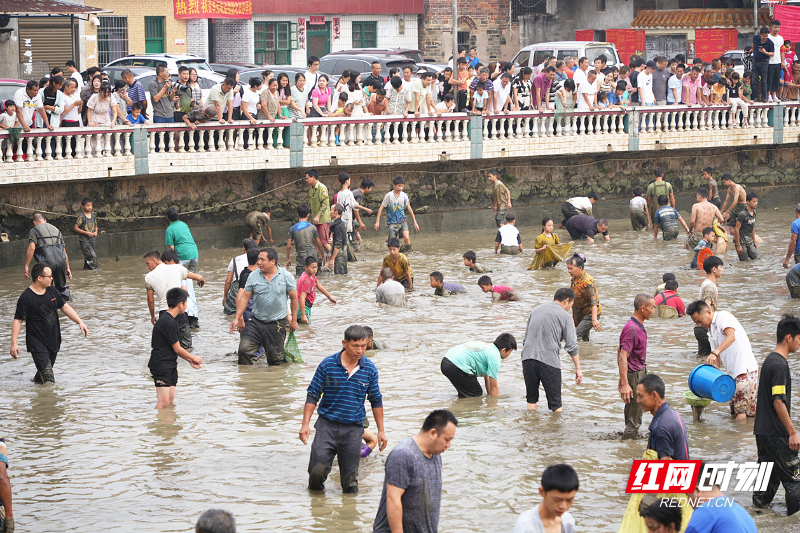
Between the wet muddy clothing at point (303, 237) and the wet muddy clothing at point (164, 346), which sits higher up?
the wet muddy clothing at point (303, 237)

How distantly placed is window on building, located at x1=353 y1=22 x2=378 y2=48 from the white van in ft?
37.3

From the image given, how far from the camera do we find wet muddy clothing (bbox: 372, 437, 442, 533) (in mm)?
6189

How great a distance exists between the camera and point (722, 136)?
25.8m

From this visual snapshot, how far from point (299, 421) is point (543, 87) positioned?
48.0 ft

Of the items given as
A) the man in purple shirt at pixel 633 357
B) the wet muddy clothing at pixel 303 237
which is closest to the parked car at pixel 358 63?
the wet muddy clothing at pixel 303 237

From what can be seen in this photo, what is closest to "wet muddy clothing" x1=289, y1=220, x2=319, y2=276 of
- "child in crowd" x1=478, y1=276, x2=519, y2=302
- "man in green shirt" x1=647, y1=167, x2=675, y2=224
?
"child in crowd" x1=478, y1=276, x2=519, y2=302

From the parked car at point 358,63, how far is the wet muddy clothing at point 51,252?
13.3m

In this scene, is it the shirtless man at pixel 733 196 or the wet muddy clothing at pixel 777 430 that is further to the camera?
the shirtless man at pixel 733 196

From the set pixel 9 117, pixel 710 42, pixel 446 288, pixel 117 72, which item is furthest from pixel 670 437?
pixel 710 42

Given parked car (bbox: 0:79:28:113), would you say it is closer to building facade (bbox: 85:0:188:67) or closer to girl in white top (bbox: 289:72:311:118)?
girl in white top (bbox: 289:72:311:118)

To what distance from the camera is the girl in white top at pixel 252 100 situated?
66.9 feet

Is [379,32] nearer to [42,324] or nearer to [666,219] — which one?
[666,219]

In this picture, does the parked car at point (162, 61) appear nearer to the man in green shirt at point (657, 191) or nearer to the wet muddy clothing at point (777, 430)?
the man in green shirt at point (657, 191)

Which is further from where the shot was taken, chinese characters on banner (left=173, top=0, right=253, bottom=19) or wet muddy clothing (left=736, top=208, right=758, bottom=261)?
chinese characters on banner (left=173, top=0, right=253, bottom=19)
